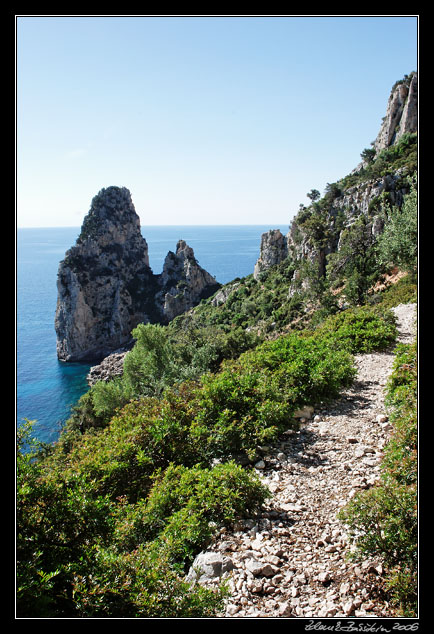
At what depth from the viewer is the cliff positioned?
4594 cm

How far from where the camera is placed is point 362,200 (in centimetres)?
4947

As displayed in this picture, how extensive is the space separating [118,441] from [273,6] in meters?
7.69

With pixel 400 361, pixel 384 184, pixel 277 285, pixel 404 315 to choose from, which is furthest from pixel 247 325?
pixel 400 361

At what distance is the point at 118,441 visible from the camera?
7660 mm

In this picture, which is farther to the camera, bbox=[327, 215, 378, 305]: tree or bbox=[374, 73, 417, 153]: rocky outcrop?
bbox=[374, 73, 417, 153]: rocky outcrop

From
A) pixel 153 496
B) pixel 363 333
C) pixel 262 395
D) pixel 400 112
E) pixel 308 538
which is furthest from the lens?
pixel 400 112

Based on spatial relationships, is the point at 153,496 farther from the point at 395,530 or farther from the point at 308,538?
the point at 395,530

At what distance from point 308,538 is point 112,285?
3569 inches

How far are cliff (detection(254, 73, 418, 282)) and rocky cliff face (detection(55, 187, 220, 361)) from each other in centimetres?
2551

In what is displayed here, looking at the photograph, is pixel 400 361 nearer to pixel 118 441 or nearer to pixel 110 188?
pixel 118 441

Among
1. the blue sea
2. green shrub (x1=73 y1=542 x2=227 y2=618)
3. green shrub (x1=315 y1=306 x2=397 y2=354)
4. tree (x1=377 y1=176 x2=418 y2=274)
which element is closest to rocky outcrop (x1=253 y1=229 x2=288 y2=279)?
the blue sea

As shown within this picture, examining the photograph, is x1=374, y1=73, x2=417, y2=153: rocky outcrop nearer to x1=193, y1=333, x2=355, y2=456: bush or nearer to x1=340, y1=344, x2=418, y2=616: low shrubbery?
x1=193, y1=333, x2=355, y2=456: bush

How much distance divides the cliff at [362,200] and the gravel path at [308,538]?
37.8 meters

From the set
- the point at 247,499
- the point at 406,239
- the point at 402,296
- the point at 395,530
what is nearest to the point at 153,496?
the point at 247,499
